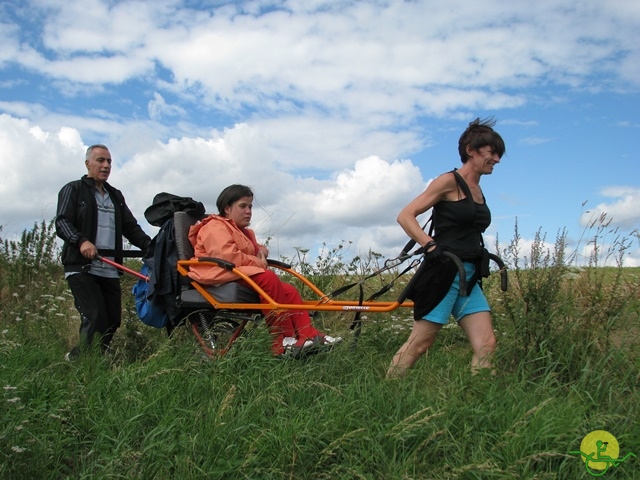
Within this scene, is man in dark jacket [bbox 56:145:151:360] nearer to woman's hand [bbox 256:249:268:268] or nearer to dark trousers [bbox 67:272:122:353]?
dark trousers [bbox 67:272:122:353]

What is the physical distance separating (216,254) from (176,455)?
7.17 feet

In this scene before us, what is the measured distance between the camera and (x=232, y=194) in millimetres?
6180

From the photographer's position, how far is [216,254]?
5.77 meters

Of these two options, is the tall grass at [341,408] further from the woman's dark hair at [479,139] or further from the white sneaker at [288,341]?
the woman's dark hair at [479,139]

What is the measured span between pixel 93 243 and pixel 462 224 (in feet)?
12.1

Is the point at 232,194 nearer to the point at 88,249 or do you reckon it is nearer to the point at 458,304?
the point at 88,249

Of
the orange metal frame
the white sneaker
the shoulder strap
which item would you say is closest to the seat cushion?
the orange metal frame

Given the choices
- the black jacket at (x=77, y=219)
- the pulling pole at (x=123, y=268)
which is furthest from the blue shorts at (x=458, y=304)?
the black jacket at (x=77, y=219)

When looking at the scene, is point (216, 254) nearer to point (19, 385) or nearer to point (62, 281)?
point (19, 385)

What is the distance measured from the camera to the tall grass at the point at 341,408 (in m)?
3.69

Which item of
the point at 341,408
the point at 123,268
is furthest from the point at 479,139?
the point at 123,268

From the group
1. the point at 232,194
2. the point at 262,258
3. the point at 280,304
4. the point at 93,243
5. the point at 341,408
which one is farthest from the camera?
the point at 93,243

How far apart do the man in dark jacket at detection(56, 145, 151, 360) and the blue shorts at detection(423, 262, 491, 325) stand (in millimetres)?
3152

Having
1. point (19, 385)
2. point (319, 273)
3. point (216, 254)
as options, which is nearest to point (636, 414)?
point (216, 254)
